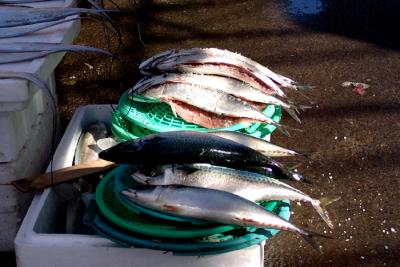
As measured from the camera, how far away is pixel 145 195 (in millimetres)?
2668

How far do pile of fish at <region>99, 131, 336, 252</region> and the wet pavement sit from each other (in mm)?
593

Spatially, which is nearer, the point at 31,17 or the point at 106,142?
the point at 31,17

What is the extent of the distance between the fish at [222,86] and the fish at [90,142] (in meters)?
0.32

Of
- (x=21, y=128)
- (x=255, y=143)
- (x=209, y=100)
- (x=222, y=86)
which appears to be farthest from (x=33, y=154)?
(x=255, y=143)

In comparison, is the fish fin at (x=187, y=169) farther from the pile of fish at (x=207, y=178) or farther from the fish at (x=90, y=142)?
the fish at (x=90, y=142)

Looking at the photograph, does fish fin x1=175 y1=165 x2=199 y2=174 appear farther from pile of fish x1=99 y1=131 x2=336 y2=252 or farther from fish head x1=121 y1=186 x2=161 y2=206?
fish head x1=121 y1=186 x2=161 y2=206

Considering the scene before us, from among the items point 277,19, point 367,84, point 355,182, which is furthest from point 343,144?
point 277,19

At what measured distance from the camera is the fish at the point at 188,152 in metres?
2.84

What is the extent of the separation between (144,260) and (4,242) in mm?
1061

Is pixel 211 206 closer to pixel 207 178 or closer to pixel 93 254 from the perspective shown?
pixel 207 178

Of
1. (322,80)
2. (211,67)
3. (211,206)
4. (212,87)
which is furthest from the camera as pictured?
(322,80)

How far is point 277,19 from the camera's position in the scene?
21.8 ft

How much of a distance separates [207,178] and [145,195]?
32 cm

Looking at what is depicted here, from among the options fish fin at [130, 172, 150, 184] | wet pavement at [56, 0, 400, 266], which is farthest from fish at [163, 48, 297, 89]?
fish fin at [130, 172, 150, 184]
